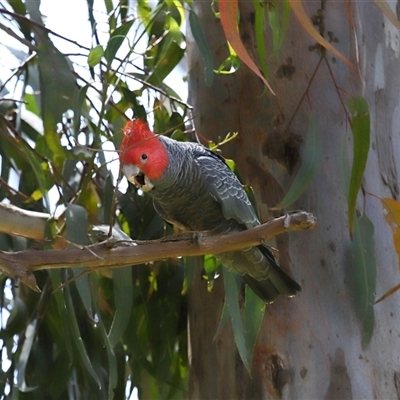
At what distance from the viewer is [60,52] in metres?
1.86

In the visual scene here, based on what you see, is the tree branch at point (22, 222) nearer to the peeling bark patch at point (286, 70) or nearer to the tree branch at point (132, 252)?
the tree branch at point (132, 252)

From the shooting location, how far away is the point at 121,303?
172cm

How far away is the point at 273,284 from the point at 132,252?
550mm

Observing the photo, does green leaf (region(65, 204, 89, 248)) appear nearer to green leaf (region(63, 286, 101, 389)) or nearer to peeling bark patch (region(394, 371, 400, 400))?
green leaf (region(63, 286, 101, 389))

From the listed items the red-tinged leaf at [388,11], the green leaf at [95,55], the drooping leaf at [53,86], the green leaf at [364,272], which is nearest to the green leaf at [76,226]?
the drooping leaf at [53,86]

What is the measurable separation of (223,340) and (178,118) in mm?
653

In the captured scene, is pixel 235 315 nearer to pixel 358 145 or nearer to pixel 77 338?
pixel 77 338

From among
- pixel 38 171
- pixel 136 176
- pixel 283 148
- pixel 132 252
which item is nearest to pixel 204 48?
pixel 283 148

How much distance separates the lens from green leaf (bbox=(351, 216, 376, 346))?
1.67 meters

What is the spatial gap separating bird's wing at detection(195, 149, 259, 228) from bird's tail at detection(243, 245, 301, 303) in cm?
9

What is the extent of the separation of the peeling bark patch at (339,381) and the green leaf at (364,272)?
8 centimetres

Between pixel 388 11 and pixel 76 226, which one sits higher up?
pixel 388 11

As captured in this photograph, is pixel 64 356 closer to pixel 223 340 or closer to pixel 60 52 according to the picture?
pixel 223 340

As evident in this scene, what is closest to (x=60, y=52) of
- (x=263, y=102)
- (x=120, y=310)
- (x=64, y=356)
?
(x=263, y=102)
